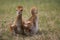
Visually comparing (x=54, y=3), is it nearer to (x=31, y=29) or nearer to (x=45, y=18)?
(x=45, y=18)

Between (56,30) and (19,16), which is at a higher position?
(19,16)

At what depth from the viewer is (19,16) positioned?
13.0 feet

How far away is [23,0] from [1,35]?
3.93 metres

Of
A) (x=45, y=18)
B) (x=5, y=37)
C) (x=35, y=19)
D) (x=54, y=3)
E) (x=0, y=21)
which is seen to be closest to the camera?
(x=5, y=37)

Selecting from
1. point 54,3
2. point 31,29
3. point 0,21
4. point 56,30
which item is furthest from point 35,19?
point 54,3

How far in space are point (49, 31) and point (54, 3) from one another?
3173mm

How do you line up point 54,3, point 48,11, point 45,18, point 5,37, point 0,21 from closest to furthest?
point 5,37 < point 0,21 < point 45,18 < point 48,11 < point 54,3

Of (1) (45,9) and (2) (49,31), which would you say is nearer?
(2) (49,31)

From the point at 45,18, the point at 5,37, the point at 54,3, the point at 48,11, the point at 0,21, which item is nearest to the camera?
the point at 5,37

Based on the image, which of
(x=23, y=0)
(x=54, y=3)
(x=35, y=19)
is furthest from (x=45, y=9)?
(x=35, y=19)

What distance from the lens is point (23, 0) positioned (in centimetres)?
777

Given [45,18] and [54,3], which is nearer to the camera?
[45,18]

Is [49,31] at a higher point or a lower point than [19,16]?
lower

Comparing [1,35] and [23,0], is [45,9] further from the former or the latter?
[1,35]
